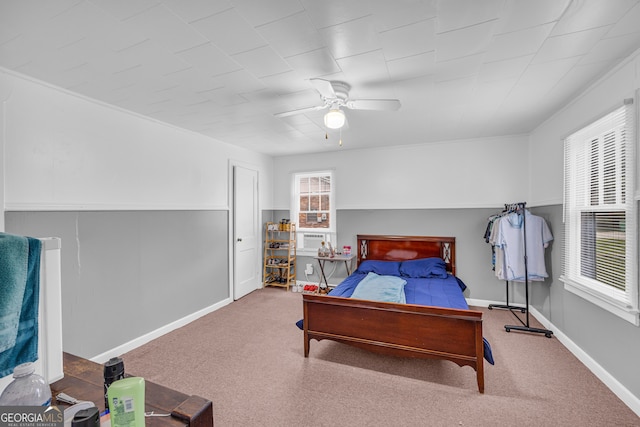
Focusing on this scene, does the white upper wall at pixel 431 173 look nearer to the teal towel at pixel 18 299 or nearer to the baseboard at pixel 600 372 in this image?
the baseboard at pixel 600 372

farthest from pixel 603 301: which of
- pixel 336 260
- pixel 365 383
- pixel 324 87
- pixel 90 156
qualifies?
pixel 90 156

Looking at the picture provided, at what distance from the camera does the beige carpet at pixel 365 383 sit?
199 centimetres

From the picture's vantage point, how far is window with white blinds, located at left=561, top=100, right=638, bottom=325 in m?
2.06

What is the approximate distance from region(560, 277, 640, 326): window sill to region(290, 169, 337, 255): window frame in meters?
3.14

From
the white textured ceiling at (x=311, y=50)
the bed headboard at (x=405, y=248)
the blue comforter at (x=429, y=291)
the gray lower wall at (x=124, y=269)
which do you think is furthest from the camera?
the bed headboard at (x=405, y=248)

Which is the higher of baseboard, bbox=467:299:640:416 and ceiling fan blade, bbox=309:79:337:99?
ceiling fan blade, bbox=309:79:337:99

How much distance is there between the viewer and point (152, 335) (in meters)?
3.19

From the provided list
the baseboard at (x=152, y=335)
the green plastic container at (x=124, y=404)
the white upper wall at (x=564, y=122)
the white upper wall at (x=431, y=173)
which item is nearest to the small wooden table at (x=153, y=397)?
the green plastic container at (x=124, y=404)

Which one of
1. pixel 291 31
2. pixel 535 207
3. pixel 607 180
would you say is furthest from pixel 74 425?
pixel 535 207

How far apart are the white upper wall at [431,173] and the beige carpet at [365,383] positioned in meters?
1.93

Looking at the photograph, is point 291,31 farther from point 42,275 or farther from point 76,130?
point 76,130

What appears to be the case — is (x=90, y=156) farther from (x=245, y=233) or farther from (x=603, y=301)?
(x=603, y=301)

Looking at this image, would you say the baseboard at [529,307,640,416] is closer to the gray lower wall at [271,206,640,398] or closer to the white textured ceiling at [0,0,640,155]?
the gray lower wall at [271,206,640,398]

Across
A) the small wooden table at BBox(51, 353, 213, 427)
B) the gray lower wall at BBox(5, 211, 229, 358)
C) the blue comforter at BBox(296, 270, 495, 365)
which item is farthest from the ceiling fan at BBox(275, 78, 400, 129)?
the gray lower wall at BBox(5, 211, 229, 358)
